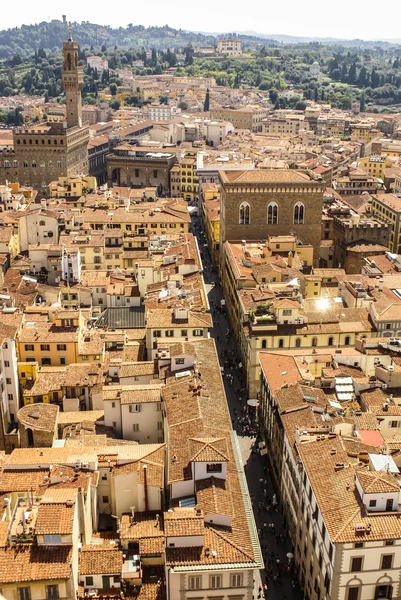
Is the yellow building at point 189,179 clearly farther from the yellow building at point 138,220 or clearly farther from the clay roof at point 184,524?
the clay roof at point 184,524

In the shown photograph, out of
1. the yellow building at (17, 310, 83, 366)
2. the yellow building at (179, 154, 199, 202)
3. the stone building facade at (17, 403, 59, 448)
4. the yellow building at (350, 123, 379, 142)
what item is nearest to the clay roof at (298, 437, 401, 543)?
the stone building facade at (17, 403, 59, 448)

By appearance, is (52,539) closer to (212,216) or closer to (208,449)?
(208,449)

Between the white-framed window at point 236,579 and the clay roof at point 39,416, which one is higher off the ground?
the white-framed window at point 236,579

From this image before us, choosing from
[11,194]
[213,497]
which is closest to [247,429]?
[213,497]

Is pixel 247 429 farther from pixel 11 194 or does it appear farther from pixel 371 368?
pixel 11 194

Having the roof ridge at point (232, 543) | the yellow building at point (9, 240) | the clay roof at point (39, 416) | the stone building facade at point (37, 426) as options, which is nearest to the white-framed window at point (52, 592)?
the roof ridge at point (232, 543)

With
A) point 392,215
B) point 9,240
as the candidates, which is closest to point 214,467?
point 9,240
